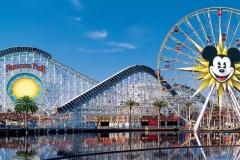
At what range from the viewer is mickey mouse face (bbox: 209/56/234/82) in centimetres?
6284

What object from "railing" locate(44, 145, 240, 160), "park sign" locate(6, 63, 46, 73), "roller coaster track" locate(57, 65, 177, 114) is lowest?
"railing" locate(44, 145, 240, 160)

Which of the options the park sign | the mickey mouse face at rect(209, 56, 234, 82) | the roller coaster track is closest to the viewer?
the mickey mouse face at rect(209, 56, 234, 82)

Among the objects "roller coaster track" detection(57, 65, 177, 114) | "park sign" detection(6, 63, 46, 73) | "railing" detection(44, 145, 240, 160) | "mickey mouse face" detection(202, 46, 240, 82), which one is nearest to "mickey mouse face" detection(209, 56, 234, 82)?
"mickey mouse face" detection(202, 46, 240, 82)

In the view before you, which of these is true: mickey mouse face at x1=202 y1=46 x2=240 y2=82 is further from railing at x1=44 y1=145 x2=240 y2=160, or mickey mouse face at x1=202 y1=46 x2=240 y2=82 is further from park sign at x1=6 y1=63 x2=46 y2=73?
park sign at x1=6 y1=63 x2=46 y2=73

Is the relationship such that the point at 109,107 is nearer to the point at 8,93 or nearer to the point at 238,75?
the point at 8,93

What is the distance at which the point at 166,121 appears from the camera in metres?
111

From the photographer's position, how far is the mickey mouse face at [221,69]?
62.8m

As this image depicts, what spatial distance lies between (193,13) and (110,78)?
2839 cm

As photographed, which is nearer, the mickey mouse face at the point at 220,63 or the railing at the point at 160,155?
the railing at the point at 160,155

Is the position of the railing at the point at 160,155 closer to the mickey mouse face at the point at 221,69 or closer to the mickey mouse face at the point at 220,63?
the mickey mouse face at the point at 221,69

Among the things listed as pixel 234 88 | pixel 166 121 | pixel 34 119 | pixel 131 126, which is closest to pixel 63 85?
pixel 34 119

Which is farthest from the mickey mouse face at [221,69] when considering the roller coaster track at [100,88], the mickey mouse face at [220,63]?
the roller coaster track at [100,88]

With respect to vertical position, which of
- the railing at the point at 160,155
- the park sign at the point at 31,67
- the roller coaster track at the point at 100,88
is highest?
the park sign at the point at 31,67

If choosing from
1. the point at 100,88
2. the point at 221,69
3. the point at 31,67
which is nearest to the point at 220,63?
the point at 221,69
